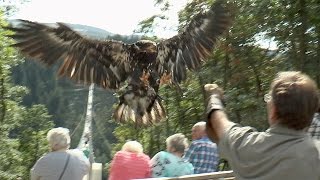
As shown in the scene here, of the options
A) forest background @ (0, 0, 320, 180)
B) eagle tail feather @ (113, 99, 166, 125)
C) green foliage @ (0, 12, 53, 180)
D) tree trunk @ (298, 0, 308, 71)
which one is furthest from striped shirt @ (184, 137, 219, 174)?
green foliage @ (0, 12, 53, 180)

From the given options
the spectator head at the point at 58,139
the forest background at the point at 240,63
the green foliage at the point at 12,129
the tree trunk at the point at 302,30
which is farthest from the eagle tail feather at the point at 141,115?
the green foliage at the point at 12,129

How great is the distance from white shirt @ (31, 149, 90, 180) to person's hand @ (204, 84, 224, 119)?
8.65 ft

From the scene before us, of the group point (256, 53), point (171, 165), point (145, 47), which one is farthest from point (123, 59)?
point (256, 53)

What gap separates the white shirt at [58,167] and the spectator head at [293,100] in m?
3.01

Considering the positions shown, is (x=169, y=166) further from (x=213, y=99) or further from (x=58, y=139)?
(x=213, y=99)

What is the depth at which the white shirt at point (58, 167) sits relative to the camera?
516cm

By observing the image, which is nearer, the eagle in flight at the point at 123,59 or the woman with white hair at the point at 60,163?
the woman with white hair at the point at 60,163

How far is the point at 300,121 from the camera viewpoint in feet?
8.07

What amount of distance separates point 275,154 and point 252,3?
11.1m

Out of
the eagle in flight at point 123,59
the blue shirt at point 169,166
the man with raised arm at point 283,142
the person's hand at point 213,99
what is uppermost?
the eagle in flight at point 123,59

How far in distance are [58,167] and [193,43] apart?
1.90 meters

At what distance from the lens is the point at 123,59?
5.64 meters

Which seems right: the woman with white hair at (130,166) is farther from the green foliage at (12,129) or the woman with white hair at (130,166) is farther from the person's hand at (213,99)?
the green foliage at (12,129)

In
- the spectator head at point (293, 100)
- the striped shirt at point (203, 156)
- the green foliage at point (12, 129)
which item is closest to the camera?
the spectator head at point (293, 100)
